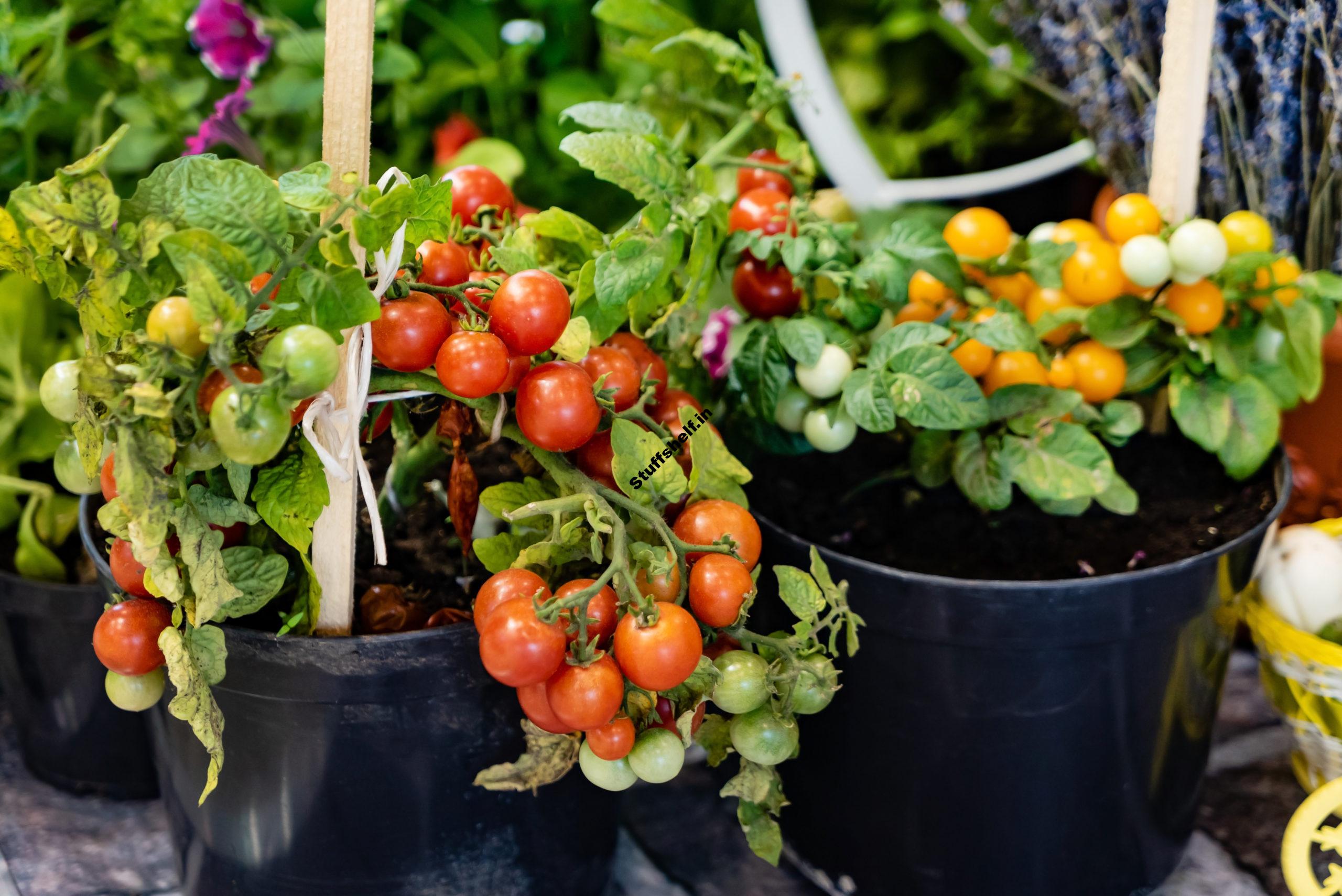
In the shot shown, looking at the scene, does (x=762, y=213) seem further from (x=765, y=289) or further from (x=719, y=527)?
(x=719, y=527)

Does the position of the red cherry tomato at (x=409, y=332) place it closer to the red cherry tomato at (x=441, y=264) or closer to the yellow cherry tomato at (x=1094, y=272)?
the red cherry tomato at (x=441, y=264)

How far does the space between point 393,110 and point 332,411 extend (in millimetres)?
724

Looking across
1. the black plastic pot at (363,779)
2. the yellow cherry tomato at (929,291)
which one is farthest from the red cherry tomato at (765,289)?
the black plastic pot at (363,779)

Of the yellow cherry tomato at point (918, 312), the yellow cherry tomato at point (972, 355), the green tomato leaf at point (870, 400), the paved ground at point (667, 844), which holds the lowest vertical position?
the paved ground at point (667, 844)

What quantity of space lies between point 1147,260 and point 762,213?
0.26 meters

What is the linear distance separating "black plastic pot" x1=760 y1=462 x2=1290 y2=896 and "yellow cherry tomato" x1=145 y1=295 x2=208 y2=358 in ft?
1.28

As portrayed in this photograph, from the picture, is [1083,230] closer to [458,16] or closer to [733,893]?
[733,893]

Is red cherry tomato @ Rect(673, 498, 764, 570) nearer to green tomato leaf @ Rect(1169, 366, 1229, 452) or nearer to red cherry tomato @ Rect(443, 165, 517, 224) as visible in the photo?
red cherry tomato @ Rect(443, 165, 517, 224)

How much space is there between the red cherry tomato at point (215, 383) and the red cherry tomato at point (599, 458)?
0.56 ft

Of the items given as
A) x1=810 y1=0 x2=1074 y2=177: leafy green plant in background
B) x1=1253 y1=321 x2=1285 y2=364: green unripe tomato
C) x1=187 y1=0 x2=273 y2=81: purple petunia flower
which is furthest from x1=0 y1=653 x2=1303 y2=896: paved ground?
x1=810 y1=0 x2=1074 y2=177: leafy green plant in background

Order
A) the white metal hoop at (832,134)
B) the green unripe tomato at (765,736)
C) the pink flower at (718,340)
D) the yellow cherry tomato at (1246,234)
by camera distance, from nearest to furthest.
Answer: the green unripe tomato at (765,736)
the yellow cherry tomato at (1246,234)
the pink flower at (718,340)
the white metal hoop at (832,134)

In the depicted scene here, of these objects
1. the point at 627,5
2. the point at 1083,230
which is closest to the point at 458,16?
the point at 627,5

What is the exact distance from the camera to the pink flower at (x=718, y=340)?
85 cm

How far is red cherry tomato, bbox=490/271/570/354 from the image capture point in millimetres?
503
